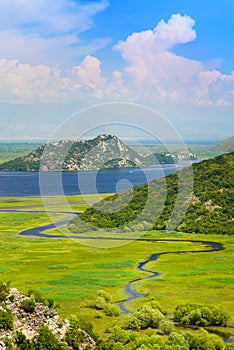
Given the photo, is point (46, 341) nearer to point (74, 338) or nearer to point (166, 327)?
point (74, 338)

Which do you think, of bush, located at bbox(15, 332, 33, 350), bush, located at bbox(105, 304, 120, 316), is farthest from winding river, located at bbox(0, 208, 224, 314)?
bush, located at bbox(15, 332, 33, 350)

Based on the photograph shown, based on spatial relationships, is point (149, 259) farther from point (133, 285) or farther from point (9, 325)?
point (9, 325)

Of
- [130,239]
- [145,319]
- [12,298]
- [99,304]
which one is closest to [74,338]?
[12,298]

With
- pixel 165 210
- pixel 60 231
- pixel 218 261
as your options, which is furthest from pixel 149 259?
pixel 165 210

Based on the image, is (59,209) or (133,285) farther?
(59,209)

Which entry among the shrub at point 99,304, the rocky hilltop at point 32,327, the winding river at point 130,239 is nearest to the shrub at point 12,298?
the rocky hilltop at point 32,327
